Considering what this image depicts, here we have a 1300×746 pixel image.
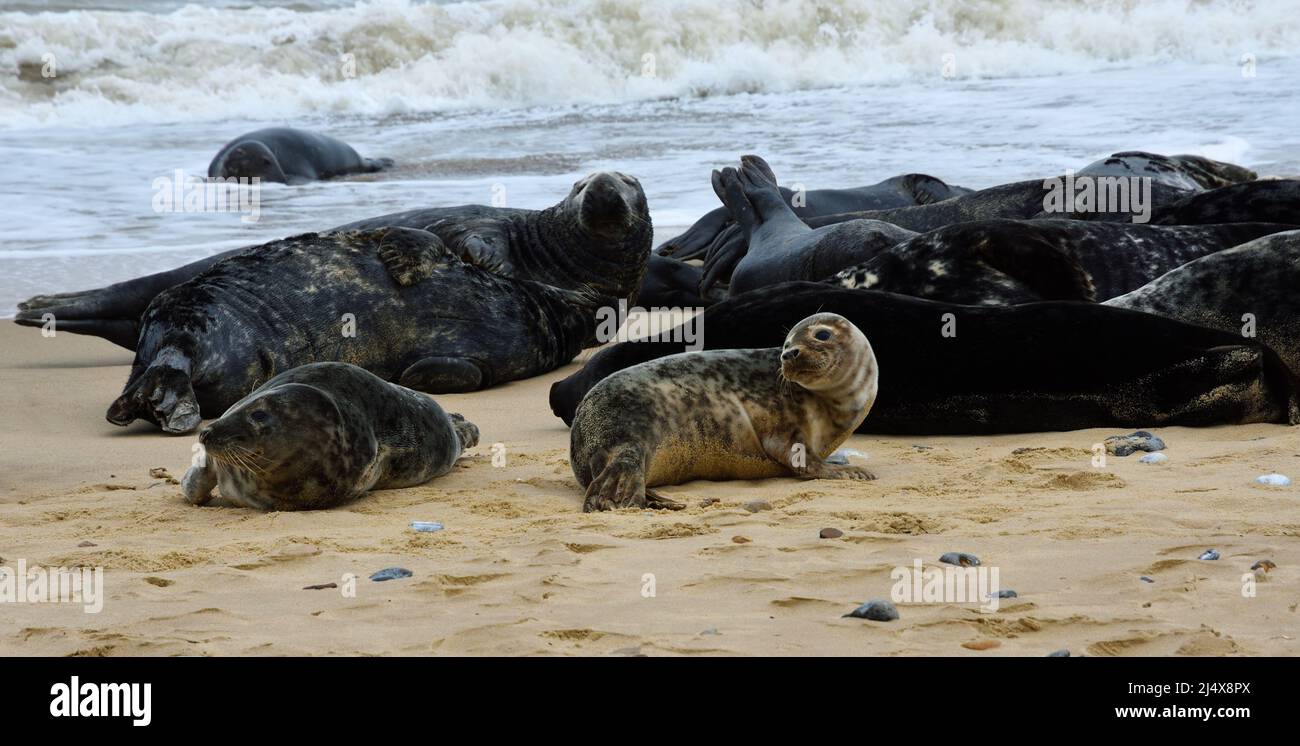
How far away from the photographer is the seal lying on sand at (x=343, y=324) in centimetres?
695

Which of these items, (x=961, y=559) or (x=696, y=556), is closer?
(x=961, y=559)

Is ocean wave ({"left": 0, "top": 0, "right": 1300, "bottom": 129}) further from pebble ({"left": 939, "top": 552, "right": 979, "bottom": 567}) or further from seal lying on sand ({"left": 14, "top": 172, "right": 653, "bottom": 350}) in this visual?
pebble ({"left": 939, "top": 552, "right": 979, "bottom": 567})

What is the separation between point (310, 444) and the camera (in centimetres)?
473

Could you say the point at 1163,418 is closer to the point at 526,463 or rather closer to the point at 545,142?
the point at 526,463

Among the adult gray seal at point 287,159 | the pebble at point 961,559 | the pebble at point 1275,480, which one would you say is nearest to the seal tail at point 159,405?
the pebble at point 961,559

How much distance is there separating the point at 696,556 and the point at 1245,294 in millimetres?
3454

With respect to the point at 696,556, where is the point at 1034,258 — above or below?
above

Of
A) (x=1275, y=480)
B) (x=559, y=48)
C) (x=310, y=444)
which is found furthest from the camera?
(x=559, y=48)

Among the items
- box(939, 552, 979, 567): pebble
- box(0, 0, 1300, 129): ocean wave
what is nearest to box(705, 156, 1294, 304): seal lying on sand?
box(939, 552, 979, 567): pebble

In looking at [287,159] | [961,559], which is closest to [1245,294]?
[961,559]

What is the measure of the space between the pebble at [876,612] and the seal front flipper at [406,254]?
493cm

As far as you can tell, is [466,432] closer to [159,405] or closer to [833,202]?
[159,405]

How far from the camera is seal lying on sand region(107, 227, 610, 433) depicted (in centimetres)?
695

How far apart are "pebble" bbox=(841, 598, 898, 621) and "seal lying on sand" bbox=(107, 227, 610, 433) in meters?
4.09
